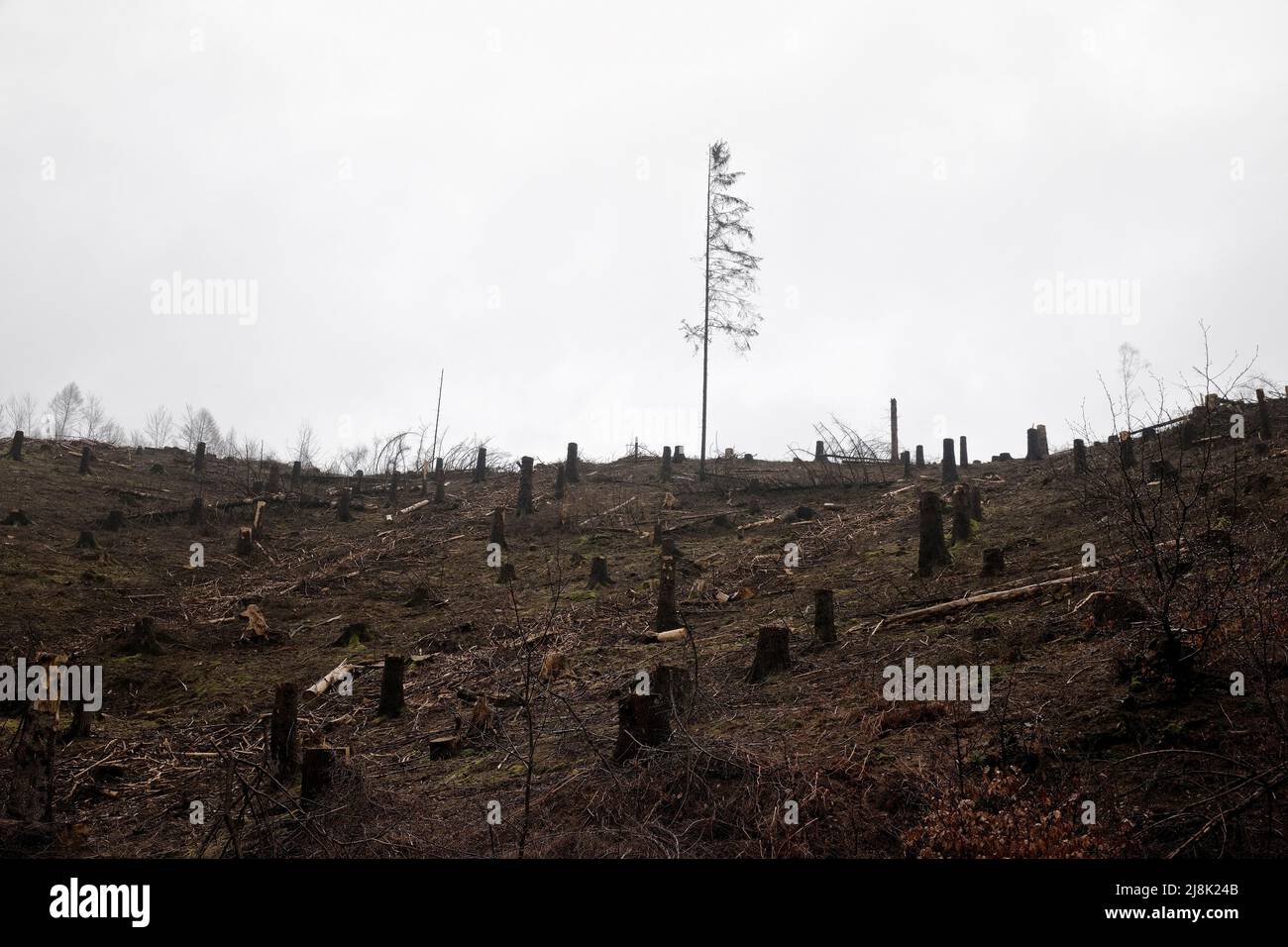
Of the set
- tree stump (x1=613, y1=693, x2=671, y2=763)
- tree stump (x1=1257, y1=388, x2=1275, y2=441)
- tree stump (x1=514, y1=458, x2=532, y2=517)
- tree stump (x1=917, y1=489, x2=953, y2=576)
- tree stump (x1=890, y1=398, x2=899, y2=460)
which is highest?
tree stump (x1=890, y1=398, x2=899, y2=460)

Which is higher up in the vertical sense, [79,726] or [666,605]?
[666,605]

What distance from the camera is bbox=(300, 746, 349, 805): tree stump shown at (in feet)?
20.9

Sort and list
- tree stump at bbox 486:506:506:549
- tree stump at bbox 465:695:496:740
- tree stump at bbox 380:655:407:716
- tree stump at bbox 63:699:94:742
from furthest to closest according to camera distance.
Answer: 1. tree stump at bbox 486:506:506:549
2. tree stump at bbox 380:655:407:716
3. tree stump at bbox 63:699:94:742
4. tree stump at bbox 465:695:496:740

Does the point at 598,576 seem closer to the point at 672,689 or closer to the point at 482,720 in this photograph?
the point at 482,720

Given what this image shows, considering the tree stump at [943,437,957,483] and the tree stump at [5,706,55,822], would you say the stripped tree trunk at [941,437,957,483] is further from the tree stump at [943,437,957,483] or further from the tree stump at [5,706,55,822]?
the tree stump at [5,706,55,822]

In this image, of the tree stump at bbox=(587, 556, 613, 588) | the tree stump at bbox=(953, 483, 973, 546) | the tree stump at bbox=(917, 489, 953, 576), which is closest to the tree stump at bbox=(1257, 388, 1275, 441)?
the tree stump at bbox=(953, 483, 973, 546)

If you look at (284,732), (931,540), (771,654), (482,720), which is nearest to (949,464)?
(931,540)

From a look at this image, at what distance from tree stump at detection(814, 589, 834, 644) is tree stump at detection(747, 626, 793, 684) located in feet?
2.66

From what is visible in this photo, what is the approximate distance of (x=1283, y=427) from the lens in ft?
50.6

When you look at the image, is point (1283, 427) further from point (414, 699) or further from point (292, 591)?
point (292, 591)

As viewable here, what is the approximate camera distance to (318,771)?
645 cm

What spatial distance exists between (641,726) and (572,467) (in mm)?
20610

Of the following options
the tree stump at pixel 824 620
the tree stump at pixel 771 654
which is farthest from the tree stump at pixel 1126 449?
the tree stump at pixel 771 654

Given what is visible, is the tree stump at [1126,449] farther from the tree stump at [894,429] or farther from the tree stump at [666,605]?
the tree stump at [894,429]
